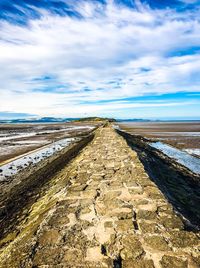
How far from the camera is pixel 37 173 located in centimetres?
1273

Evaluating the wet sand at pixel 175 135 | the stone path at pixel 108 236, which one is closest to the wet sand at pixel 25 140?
the wet sand at pixel 175 135

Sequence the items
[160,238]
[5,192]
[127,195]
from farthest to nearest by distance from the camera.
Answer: [5,192]
[127,195]
[160,238]

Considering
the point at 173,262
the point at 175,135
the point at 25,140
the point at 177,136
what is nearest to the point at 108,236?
the point at 173,262

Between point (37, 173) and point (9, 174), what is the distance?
1592mm

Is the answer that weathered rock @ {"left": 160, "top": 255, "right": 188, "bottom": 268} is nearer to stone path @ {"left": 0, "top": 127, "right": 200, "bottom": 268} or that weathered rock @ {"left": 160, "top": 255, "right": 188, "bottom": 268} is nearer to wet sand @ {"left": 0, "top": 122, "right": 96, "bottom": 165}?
stone path @ {"left": 0, "top": 127, "right": 200, "bottom": 268}

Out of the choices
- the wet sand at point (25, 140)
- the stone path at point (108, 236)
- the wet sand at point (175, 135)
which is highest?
the stone path at point (108, 236)

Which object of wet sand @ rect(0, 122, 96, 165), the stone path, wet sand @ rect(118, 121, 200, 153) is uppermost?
the stone path

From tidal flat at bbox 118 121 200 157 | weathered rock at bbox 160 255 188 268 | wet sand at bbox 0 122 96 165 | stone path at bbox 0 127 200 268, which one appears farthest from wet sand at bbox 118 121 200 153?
weathered rock at bbox 160 255 188 268

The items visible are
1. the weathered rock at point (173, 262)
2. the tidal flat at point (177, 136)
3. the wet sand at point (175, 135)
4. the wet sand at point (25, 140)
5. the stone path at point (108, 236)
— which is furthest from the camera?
the wet sand at point (175, 135)

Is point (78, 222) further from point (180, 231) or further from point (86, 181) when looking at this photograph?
point (86, 181)

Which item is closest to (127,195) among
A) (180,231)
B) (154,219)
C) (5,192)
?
(154,219)

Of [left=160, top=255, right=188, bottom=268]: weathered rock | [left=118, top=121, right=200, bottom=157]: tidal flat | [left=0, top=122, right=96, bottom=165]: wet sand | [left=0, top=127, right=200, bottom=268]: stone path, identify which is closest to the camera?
[left=160, top=255, right=188, bottom=268]: weathered rock

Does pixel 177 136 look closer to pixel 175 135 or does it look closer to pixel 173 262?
pixel 175 135

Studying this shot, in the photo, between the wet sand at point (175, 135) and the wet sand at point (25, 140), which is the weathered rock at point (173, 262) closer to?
the wet sand at point (25, 140)
